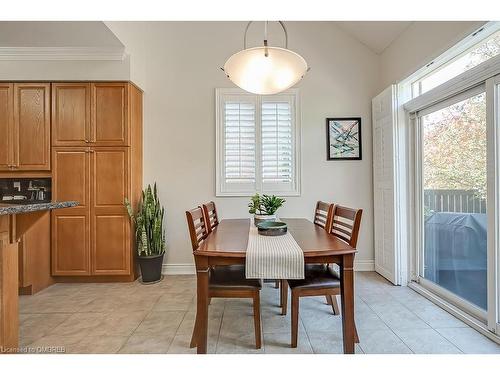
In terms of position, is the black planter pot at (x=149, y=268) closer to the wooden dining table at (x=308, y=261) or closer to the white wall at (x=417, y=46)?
the wooden dining table at (x=308, y=261)

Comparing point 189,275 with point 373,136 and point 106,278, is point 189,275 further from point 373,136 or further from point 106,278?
point 373,136

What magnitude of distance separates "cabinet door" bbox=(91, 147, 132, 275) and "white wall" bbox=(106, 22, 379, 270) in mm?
420

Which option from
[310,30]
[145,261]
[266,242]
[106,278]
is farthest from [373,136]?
[106,278]

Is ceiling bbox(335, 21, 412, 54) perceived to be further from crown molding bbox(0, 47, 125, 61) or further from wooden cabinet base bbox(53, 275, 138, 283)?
wooden cabinet base bbox(53, 275, 138, 283)

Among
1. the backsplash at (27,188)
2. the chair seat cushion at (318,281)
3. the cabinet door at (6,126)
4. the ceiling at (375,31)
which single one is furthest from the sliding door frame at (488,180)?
the cabinet door at (6,126)

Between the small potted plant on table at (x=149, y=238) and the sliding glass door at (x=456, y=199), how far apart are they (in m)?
2.83

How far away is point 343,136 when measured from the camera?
3.48 metres

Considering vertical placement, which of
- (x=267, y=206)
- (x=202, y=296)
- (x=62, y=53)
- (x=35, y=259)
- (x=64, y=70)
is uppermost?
(x=62, y=53)

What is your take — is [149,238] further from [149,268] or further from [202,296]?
[202,296]

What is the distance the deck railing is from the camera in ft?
7.14

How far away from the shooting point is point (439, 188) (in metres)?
2.62

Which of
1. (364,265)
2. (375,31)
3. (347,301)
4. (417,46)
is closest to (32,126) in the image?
(347,301)

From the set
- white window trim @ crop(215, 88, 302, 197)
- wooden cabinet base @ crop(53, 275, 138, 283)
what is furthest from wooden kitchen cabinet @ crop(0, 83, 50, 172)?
white window trim @ crop(215, 88, 302, 197)

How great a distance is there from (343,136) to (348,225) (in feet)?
6.02
